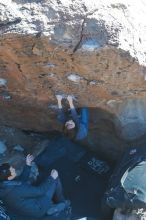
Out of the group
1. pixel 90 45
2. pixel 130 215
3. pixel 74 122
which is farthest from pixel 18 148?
pixel 90 45

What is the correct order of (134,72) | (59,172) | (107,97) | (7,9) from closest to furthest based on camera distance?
(7,9) < (134,72) < (107,97) < (59,172)

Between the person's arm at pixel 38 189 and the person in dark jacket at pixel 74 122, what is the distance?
0.59 meters

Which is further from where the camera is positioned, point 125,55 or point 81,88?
point 81,88

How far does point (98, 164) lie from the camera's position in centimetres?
648

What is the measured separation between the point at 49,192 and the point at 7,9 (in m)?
2.01

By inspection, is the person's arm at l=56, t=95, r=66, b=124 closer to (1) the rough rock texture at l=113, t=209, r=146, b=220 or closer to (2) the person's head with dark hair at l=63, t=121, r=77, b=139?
(2) the person's head with dark hair at l=63, t=121, r=77, b=139

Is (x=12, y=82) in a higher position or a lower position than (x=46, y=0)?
lower

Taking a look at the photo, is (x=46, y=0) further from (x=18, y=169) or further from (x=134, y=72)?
(x=18, y=169)

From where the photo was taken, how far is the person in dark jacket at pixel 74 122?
19.7ft

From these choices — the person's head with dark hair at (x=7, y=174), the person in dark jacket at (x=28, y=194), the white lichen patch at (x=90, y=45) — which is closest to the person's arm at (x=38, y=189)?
the person in dark jacket at (x=28, y=194)

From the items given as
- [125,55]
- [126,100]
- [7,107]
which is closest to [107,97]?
[126,100]

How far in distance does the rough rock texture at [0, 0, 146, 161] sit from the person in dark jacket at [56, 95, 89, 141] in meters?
0.11

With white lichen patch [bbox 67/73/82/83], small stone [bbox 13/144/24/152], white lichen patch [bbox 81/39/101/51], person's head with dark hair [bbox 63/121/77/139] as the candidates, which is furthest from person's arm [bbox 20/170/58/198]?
white lichen patch [bbox 81/39/101/51]

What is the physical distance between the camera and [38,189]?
5.67 metres
